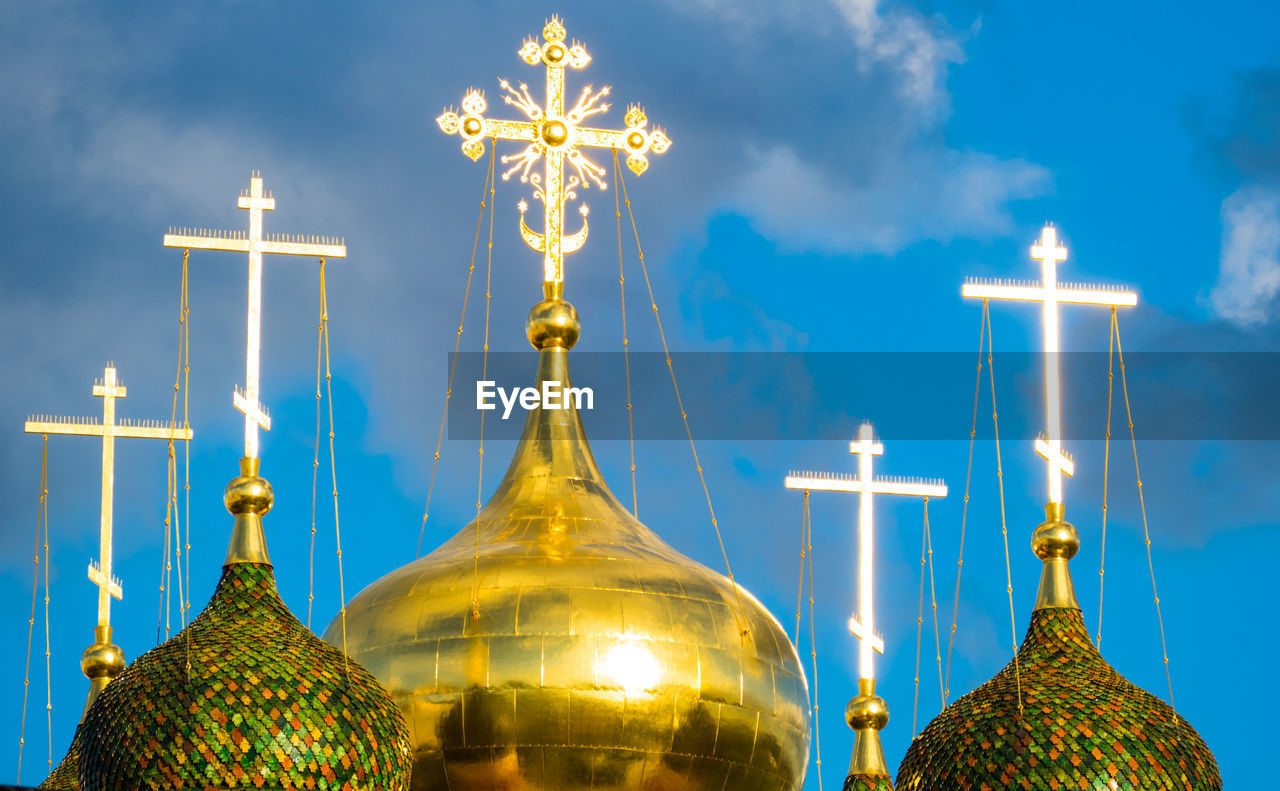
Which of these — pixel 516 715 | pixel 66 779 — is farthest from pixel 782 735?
pixel 66 779

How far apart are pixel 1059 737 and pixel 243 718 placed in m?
8.26

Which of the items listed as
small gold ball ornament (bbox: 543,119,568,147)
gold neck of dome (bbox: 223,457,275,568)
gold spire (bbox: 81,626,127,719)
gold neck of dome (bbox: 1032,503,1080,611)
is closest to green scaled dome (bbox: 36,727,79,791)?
gold spire (bbox: 81,626,127,719)

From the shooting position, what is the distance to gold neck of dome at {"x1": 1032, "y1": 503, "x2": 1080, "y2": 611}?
34938 mm

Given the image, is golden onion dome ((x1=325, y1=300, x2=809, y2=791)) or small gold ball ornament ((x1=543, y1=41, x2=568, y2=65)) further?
small gold ball ornament ((x1=543, y1=41, x2=568, y2=65))

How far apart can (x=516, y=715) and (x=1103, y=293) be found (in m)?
7.95

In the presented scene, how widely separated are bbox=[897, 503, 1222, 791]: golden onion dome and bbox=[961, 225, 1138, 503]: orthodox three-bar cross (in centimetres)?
230

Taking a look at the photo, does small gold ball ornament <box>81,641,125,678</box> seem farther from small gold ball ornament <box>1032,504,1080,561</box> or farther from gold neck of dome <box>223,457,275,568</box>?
small gold ball ornament <box>1032,504,1080,561</box>

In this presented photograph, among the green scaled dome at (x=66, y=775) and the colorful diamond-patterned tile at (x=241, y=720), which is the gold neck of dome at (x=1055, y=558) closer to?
the colorful diamond-patterned tile at (x=241, y=720)

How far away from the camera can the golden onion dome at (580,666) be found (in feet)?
115

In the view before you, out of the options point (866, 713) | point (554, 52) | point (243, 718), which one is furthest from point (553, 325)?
point (243, 718)

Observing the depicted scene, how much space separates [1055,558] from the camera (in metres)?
35.1

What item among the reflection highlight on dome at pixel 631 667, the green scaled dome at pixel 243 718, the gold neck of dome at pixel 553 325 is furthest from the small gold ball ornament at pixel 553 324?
the green scaled dome at pixel 243 718

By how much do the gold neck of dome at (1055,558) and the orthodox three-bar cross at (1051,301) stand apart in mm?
508

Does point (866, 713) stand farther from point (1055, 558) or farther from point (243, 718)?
point (243, 718)
